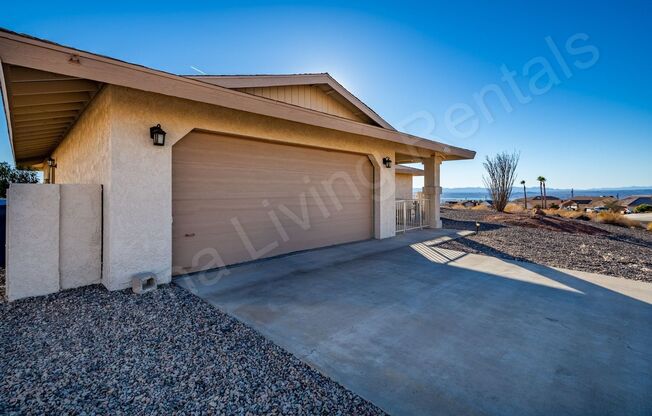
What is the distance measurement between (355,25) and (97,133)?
665 centimetres

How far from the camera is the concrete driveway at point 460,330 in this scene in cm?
197

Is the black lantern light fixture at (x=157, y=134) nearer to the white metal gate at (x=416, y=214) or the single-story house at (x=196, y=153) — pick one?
the single-story house at (x=196, y=153)

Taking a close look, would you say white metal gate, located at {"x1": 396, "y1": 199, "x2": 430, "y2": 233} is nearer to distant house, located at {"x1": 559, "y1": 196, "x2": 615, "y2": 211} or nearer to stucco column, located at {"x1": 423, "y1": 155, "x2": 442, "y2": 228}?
stucco column, located at {"x1": 423, "y1": 155, "x2": 442, "y2": 228}

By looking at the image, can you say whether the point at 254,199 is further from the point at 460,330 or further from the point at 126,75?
the point at 460,330

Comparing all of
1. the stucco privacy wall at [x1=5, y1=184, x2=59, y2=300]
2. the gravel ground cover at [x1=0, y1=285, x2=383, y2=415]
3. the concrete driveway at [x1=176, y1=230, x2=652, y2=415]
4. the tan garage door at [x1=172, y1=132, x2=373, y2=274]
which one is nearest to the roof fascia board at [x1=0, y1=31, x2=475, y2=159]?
the tan garage door at [x1=172, y1=132, x2=373, y2=274]

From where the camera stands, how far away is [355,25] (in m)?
7.81

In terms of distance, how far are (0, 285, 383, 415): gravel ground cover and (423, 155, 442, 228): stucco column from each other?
881cm

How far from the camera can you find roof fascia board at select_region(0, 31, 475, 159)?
8.96 ft

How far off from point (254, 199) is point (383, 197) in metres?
4.01

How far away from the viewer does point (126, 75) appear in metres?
3.40

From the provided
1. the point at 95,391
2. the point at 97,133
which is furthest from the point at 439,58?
the point at 95,391

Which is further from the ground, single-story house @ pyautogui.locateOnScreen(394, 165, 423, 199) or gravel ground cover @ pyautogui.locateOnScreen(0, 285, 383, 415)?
single-story house @ pyautogui.locateOnScreen(394, 165, 423, 199)

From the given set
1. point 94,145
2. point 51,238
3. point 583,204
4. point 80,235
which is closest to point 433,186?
point 94,145

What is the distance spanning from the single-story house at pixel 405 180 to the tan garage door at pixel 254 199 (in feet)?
35.0
